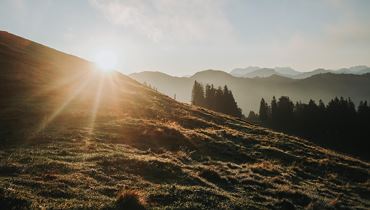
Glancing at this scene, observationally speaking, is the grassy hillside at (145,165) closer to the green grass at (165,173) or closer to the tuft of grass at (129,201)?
the green grass at (165,173)

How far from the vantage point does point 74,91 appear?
2712 inches

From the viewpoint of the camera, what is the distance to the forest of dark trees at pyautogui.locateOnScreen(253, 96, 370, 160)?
4190 inches

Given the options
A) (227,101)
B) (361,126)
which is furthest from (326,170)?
(227,101)

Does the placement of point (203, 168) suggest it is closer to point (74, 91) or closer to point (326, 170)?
point (326, 170)

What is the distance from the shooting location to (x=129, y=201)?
17422 mm

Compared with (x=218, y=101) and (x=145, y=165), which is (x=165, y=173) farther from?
(x=218, y=101)

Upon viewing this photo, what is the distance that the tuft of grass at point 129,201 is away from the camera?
17.2 metres

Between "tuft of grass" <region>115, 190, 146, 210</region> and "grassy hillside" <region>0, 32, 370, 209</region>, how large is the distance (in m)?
0.33

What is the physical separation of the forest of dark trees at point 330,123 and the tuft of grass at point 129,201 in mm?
94704

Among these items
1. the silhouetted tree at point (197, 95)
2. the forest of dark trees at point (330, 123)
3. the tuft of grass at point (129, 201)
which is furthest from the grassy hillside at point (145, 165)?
the silhouetted tree at point (197, 95)

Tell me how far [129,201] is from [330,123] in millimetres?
113267

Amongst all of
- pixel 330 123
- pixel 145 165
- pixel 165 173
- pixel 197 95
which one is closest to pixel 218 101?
pixel 197 95

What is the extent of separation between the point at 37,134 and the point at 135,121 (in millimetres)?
14904

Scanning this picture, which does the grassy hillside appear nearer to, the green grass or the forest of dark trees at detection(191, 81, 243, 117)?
the green grass
